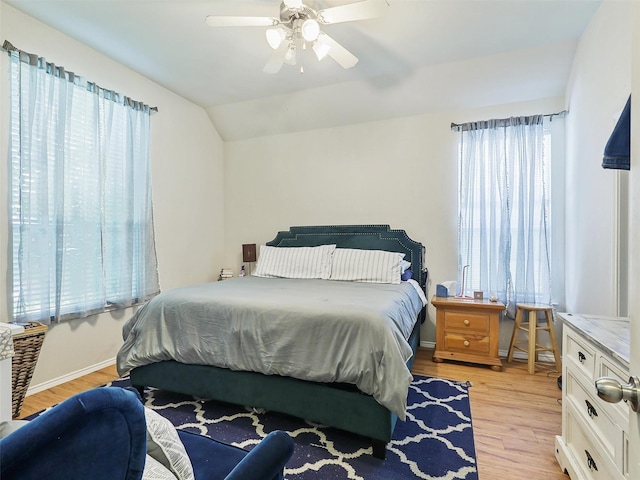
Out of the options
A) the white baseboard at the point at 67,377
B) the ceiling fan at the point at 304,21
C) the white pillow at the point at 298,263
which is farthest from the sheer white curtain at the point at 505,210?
the white baseboard at the point at 67,377

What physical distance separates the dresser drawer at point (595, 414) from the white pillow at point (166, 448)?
1.39 metres

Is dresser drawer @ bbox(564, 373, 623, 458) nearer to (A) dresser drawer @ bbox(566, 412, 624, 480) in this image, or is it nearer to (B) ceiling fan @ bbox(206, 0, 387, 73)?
Result: (A) dresser drawer @ bbox(566, 412, 624, 480)

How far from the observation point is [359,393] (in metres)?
1.79

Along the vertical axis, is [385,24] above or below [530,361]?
above

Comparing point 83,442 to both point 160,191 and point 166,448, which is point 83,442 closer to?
point 166,448

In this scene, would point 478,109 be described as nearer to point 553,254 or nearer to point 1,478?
point 553,254

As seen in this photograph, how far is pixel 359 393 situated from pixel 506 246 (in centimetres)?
234

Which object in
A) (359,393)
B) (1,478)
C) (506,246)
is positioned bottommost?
(359,393)

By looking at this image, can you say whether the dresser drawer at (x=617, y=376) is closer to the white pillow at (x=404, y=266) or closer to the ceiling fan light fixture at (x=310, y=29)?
the white pillow at (x=404, y=266)

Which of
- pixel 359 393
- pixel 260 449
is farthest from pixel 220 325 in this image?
pixel 260 449

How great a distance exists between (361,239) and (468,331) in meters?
1.48

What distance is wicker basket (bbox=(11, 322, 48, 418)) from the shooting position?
6.99 feet

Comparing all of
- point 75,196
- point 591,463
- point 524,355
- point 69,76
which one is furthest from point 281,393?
point 69,76

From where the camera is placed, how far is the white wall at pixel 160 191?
2.52m
